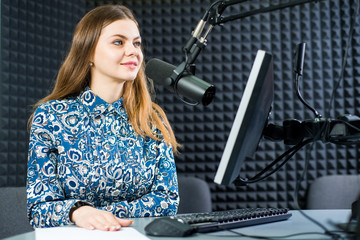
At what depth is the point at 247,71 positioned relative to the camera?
285cm

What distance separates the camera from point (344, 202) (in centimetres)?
254

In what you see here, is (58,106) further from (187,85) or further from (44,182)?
(187,85)

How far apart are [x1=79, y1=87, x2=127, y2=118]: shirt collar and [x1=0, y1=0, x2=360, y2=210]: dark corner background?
1020 millimetres

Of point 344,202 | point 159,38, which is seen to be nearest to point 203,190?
point 344,202

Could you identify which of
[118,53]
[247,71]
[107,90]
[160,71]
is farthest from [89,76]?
[247,71]

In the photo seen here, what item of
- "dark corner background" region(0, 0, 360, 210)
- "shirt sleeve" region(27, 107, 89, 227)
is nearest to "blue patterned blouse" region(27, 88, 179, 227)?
"shirt sleeve" region(27, 107, 89, 227)

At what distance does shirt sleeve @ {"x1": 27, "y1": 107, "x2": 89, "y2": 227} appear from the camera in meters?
1.35

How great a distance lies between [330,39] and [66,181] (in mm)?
2076

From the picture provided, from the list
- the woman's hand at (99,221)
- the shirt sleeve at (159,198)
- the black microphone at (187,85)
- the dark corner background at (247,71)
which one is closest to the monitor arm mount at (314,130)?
the black microphone at (187,85)

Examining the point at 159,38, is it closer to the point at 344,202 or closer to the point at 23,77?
the point at 23,77

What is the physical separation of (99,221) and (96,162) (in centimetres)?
57

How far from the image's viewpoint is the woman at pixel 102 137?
1524 mm

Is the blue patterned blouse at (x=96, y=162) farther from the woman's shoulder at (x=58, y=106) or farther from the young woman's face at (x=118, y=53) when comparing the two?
the young woman's face at (x=118, y=53)

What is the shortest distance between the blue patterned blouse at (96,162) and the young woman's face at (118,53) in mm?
111
